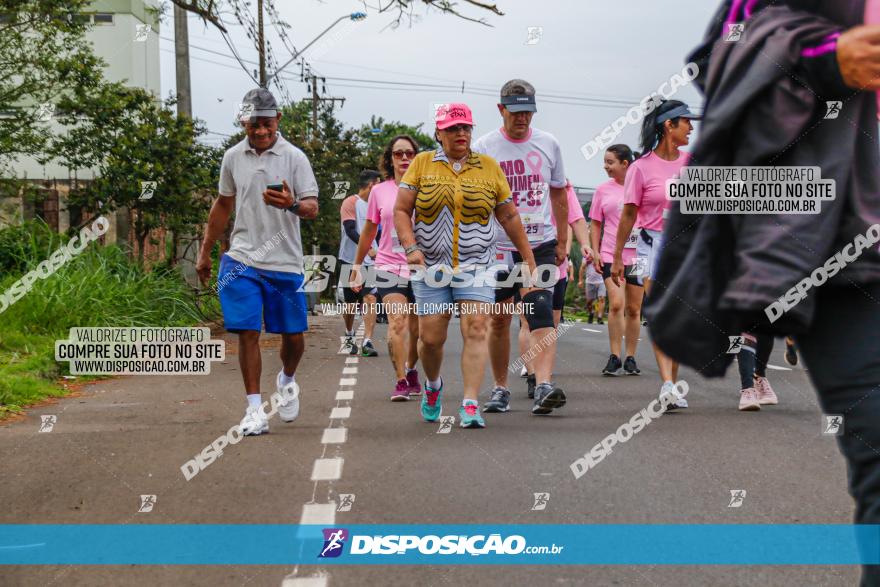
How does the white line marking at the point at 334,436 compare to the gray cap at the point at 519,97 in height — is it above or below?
below

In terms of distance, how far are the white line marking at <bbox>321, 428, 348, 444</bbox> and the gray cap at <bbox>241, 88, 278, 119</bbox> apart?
2.08m

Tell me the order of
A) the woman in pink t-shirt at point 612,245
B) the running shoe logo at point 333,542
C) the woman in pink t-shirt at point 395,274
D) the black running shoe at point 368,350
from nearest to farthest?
the running shoe logo at point 333,542 → the woman in pink t-shirt at point 395,274 → the woman in pink t-shirt at point 612,245 → the black running shoe at point 368,350

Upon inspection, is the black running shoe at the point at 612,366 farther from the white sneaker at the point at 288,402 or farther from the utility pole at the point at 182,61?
the utility pole at the point at 182,61

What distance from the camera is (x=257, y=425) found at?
25.0 ft

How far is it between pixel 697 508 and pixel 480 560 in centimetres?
124

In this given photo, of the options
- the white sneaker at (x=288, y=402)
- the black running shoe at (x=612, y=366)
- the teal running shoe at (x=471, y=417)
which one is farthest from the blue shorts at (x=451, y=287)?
the black running shoe at (x=612, y=366)

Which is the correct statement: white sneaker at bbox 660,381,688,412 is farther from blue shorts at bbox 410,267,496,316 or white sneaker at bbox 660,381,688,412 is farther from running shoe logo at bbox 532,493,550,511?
running shoe logo at bbox 532,493,550,511

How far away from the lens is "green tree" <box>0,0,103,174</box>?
54.2ft

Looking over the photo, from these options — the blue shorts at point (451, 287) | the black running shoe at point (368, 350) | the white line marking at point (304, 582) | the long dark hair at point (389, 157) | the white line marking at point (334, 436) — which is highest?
the long dark hair at point (389, 157)

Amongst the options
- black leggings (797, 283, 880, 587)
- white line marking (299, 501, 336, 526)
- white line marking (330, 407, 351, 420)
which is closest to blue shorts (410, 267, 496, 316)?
white line marking (330, 407, 351, 420)

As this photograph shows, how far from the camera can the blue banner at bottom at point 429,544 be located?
450 centimetres

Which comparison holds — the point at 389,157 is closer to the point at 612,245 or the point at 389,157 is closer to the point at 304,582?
the point at 612,245

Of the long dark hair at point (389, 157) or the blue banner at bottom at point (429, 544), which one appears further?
the long dark hair at point (389, 157)

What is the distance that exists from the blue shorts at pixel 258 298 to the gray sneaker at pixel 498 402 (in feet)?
5.35
